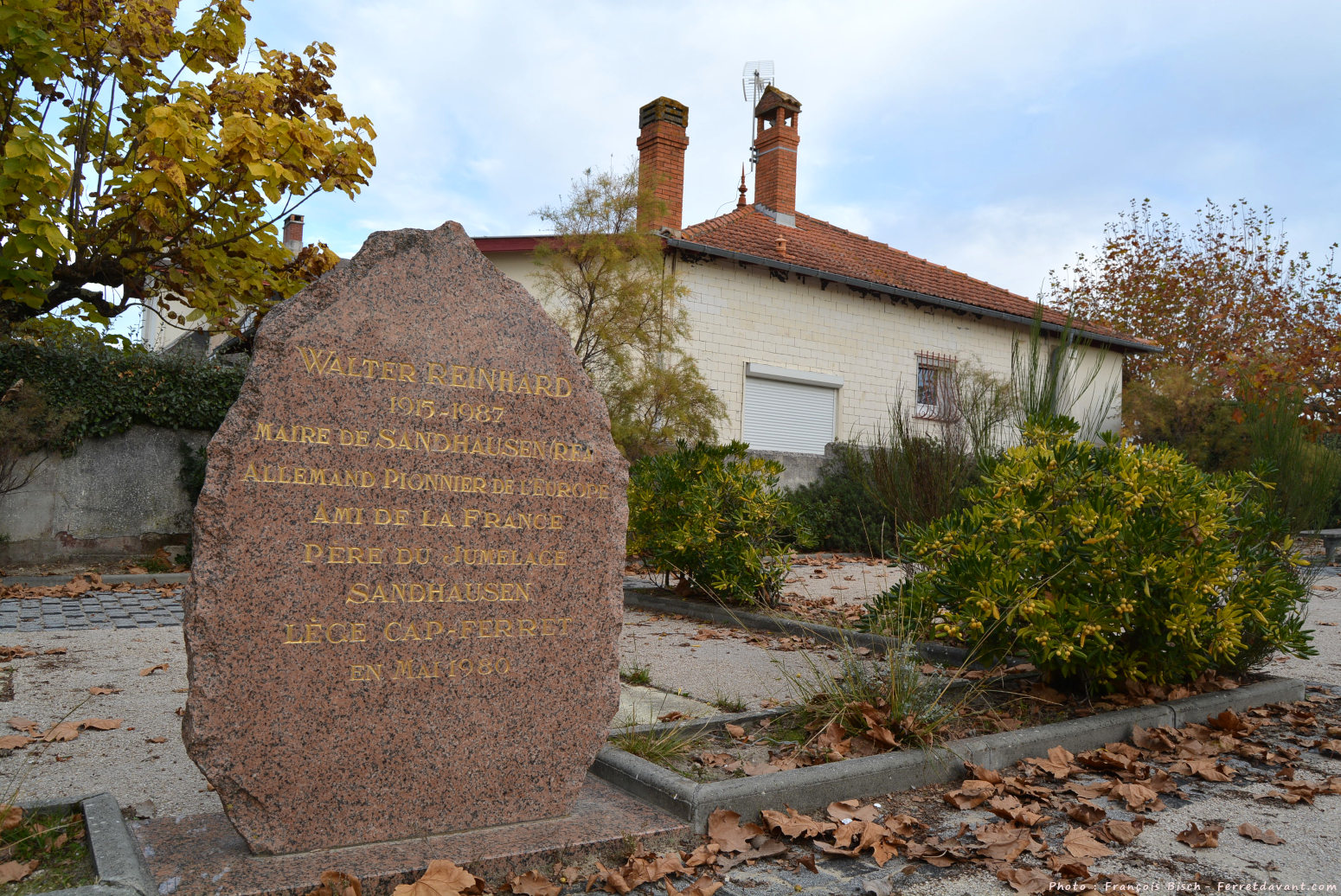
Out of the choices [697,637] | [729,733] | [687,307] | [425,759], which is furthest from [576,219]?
[425,759]

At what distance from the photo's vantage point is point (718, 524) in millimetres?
8945

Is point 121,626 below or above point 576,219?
below

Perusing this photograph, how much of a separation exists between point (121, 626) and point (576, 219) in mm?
8777

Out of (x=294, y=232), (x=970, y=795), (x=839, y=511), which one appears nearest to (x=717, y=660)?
(x=970, y=795)

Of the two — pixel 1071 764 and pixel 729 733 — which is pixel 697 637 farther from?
pixel 1071 764

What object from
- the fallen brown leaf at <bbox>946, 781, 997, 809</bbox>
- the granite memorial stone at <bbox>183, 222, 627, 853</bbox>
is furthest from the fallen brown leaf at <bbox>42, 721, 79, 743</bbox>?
the fallen brown leaf at <bbox>946, 781, 997, 809</bbox>

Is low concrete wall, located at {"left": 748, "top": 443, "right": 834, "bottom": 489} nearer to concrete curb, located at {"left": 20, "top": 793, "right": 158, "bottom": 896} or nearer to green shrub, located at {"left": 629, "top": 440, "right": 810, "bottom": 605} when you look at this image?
green shrub, located at {"left": 629, "top": 440, "right": 810, "bottom": 605}

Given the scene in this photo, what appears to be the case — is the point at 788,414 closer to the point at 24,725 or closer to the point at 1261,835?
the point at 24,725

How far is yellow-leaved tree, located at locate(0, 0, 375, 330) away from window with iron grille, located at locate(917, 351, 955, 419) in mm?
7442

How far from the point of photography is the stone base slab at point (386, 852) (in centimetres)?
295

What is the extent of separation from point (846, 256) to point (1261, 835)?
18.1m

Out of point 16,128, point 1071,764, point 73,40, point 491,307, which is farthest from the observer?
point 73,40

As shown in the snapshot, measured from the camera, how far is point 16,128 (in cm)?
763

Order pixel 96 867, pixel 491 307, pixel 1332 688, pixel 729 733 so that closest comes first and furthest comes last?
pixel 96 867
pixel 491 307
pixel 729 733
pixel 1332 688
